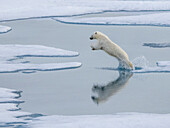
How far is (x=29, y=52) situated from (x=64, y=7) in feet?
19.6

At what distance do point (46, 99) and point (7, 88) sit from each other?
83 centimetres

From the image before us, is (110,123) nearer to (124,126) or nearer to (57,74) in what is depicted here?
(124,126)

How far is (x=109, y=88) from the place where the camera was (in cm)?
758

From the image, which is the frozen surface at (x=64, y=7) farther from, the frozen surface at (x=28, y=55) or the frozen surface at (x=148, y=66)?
the frozen surface at (x=148, y=66)

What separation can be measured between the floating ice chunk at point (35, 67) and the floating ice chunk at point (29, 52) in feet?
2.02

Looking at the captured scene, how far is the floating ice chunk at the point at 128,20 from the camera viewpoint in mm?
12989

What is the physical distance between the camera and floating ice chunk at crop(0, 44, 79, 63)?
31.3 feet

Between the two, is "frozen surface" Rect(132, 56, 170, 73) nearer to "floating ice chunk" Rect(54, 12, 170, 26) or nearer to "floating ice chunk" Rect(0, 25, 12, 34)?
"floating ice chunk" Rect(54, 12, 170, 26)

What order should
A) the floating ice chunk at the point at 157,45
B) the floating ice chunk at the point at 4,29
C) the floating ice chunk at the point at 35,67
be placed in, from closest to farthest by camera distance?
the floating ice chunk at the point at 35,67 → the floating ice chunk at the point at 157,45 → the floating ice chunk at the point at 4,29

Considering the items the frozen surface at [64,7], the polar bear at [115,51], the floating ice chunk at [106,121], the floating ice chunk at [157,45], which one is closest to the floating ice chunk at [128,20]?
the frozen surface at [64,7]

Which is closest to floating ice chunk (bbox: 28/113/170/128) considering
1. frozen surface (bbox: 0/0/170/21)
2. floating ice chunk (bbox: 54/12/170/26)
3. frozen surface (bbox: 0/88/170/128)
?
frozen surface (bbox: 0/88/170/128)

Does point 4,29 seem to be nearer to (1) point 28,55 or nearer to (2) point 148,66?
(1) point 28,55

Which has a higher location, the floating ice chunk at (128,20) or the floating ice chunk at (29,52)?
the floating ice chunk at (128,20)

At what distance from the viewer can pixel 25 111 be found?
21.3 feet
